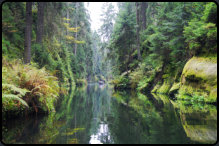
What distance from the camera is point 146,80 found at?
1869 centimetres

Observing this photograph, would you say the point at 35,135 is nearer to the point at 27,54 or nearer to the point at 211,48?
the point at 27,54

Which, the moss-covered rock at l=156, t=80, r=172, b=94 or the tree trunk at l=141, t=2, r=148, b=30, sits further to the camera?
the tree trunk at l=141, t=2, r=148, b=30

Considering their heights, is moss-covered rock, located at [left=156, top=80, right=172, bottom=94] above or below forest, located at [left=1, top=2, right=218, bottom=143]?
below

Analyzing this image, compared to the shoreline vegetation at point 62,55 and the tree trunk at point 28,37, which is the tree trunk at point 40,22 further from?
the tree trunk at point 28,37

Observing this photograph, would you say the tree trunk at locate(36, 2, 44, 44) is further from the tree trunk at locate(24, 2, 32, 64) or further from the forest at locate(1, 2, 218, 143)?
the tree trunk at locate(24, 2, 32, 64)

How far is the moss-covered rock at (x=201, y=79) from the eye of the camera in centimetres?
822

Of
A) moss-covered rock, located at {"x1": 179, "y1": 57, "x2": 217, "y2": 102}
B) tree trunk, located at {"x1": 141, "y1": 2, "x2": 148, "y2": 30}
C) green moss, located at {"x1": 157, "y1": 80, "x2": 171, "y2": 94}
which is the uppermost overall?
tree trunk, located at {"x1": 141, "y1": 2, "x2": 148, "y2": 30}

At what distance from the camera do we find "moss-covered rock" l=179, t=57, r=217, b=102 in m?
8.22

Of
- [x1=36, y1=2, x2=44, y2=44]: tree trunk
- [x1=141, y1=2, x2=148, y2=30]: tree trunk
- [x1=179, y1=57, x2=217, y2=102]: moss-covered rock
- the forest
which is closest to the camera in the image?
the forest

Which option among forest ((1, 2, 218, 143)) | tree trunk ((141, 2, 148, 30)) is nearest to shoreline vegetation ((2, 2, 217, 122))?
forest ((1, 2, 218, 143))

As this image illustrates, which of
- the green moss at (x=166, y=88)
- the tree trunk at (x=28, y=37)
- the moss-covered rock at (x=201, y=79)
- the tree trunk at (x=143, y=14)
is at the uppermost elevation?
the tree trunk at (x=143, y=14)

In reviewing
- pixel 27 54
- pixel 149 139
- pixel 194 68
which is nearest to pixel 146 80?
pixel 194 68

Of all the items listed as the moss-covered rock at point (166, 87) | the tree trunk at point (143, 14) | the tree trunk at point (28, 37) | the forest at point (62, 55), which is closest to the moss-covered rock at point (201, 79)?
the forest at point (62, 55)

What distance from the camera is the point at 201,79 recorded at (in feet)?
29.5
